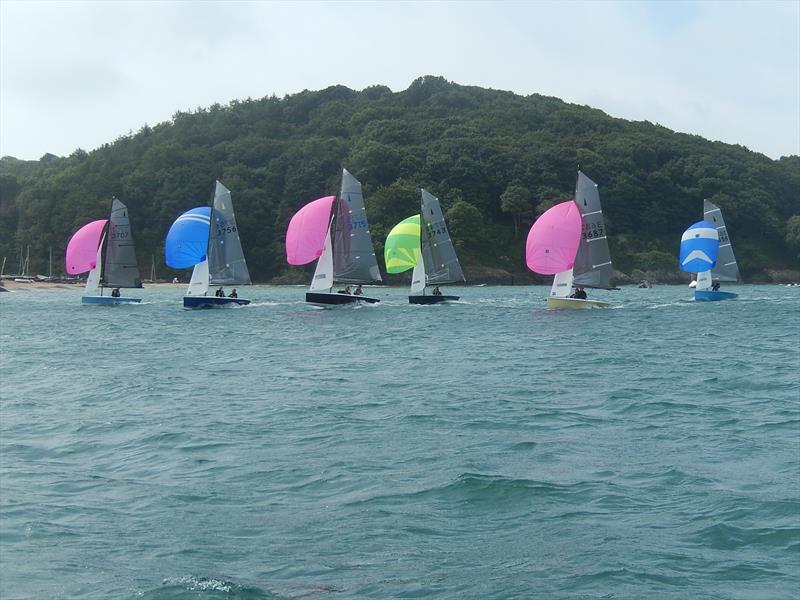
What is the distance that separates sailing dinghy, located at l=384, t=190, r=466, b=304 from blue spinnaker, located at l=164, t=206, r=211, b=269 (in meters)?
9.60

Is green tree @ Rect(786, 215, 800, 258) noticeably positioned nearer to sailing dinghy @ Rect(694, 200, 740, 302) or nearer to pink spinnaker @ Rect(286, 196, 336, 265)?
sailing dinghy @ Rect(694, 200, 740, 302)

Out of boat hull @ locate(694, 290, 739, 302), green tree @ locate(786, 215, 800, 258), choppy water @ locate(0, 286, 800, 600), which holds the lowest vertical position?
choppy water @ locate(0, 286, 800, 600)

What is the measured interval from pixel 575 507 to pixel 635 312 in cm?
3495

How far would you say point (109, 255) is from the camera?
5025 cm

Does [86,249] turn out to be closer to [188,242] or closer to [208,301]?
[188,242]

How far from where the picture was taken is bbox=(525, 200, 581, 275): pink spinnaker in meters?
43.6

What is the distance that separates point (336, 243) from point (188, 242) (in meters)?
6.98

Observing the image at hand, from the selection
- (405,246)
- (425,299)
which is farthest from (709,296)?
(405,246)

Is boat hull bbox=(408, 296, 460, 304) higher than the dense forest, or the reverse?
the dense forest

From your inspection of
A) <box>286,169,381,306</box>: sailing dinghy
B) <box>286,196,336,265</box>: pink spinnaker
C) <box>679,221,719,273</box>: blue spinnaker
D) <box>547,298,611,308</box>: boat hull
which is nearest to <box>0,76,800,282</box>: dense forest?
<box>679,221,719,273</box>: blue spinnaker

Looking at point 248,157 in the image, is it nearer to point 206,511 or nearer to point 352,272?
point 352,272

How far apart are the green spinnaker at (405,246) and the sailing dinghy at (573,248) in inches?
307

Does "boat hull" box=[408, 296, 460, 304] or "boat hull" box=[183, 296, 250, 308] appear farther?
"boat hull" box=[408, 296, 460, 304]

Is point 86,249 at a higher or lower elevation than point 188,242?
lower
